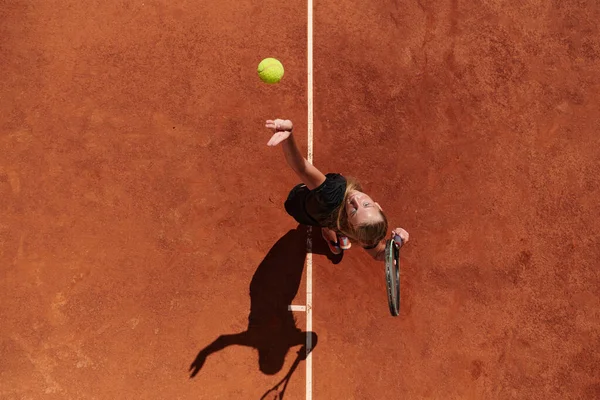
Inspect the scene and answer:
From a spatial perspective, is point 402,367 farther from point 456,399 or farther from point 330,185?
point 330,185

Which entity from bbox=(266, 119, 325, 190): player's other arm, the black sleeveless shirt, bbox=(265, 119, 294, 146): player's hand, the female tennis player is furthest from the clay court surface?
bbox=(265, 119, 294, 146): player's hand

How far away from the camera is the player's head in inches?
156

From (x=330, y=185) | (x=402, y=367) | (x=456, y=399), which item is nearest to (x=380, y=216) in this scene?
(x=330, y=185)

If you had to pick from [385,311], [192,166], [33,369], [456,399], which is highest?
[192,166]

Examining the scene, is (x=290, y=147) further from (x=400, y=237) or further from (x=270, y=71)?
(x=400, y=237)

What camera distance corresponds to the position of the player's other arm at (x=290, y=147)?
3816mm

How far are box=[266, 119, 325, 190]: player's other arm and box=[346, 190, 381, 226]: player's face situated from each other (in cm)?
38

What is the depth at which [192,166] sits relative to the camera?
19.8 feet

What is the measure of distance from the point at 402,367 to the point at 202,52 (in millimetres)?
4996

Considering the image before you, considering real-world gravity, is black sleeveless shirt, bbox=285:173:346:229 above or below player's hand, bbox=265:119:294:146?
below

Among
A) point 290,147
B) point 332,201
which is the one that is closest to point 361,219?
point 332,201

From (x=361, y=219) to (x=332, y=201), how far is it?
1.30 ft

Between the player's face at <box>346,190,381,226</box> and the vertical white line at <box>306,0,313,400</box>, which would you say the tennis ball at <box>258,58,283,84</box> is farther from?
the player's face at <box>346,190,381,226</box>

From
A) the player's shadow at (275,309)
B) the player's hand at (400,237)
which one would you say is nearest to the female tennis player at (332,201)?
the player's hand at (400,237)
